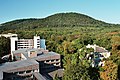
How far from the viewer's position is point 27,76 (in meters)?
34.1

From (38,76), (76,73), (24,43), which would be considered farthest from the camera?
(24,43)

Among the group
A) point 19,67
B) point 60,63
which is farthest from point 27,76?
point 60,63

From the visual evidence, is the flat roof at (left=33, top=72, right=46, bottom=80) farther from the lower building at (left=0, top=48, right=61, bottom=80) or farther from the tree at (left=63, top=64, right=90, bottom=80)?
the tree at (left=63, top=64, right=90, bottom=80)

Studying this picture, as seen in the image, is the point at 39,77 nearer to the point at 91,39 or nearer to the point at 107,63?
the point at 107,63

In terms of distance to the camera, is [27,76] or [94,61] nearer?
[27,76]

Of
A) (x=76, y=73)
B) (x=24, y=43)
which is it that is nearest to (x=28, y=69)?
(x=76, y=73)

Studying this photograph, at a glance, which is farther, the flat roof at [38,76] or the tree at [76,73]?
the flat roof at [38,76]

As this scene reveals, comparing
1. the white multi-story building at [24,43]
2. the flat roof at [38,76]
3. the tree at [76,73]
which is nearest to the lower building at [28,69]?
the flat roof at [38,76]

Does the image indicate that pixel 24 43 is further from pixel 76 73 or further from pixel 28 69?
pixel 76 73

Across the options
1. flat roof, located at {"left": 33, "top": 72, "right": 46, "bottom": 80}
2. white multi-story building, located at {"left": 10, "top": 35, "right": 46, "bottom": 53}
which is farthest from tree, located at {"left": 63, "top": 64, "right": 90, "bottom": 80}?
white multi-story building, located at {"left": 10, "top": 35, "right": 46, "bottom": 53}

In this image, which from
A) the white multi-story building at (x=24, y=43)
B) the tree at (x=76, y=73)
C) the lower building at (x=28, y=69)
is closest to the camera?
the tree at (x=76, y=73)

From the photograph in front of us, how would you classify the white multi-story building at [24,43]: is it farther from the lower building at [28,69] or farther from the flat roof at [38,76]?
the flat roof at [38,76]

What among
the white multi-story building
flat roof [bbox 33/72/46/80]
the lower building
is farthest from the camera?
the white multi-story building

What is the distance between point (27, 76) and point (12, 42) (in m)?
30.8
